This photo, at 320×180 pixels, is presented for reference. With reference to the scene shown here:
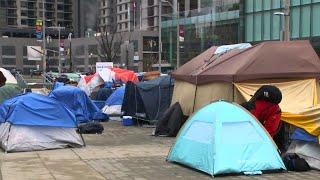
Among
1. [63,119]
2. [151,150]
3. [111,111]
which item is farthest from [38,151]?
[111,111]

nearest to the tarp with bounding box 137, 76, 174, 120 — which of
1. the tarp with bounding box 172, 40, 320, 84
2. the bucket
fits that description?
the bucket

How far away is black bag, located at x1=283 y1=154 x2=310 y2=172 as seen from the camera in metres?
10.5

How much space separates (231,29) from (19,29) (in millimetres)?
109847

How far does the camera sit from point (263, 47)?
52.1ft

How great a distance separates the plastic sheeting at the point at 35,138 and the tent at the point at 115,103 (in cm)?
907

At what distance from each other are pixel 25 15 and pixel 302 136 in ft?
523

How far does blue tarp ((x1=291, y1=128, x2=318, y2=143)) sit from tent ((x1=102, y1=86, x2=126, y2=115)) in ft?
41.4

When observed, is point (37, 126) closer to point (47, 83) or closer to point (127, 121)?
point (127, 121)

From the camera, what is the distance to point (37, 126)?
13773mm

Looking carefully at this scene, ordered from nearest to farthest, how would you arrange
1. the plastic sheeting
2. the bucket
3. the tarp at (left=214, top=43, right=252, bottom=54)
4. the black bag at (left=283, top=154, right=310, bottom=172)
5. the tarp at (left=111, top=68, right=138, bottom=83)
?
the black bag at (left=283, top=154, right=310, bottom=172) < the plastic sheeting < the tarp at (left=214, top=43, right=252, bottom=54) < the bucket < the tarp at (left=111, top=68, right=138, bottom=83)

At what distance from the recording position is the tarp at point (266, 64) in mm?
15234

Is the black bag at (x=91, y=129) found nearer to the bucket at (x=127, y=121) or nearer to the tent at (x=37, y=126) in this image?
the bucket at (x=127, y=121)

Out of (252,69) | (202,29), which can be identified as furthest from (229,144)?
(202,29)

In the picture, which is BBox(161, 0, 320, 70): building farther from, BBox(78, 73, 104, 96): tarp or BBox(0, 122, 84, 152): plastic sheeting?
BBox(0, 122, 84, 152): plastic sheeting
